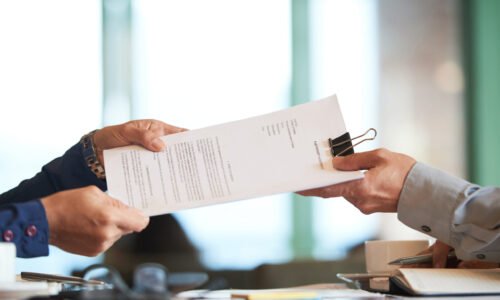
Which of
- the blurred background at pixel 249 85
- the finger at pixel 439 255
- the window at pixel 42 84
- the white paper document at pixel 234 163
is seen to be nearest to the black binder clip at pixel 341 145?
the white paper document at pixel 234 163

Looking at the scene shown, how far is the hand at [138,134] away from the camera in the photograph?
63.3 inches

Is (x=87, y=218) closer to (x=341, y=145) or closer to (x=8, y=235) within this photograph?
(x=8, y=235)

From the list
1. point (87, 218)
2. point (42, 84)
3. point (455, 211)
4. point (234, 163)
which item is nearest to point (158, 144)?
point (234, 163)

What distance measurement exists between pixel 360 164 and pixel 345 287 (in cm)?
43

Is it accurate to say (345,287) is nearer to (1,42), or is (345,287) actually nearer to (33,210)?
(33,210)

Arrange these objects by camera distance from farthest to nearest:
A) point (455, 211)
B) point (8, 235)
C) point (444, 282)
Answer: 1. point (455, 211)
2. point (444, 282)
3. point (8, 235)

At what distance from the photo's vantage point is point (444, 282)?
1.44 meters

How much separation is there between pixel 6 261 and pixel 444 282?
801mm

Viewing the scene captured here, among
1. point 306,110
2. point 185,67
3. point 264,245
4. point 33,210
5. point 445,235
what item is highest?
point 185,67

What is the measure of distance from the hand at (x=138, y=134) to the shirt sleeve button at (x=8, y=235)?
1.24 feet

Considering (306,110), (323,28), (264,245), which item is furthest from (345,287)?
(323,28)

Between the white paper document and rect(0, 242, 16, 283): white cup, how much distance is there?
36 centimetres

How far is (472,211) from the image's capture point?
61.7 inches

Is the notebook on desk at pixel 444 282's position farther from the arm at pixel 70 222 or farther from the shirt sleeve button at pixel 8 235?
the shirt sleeve button at pixel 8 235
